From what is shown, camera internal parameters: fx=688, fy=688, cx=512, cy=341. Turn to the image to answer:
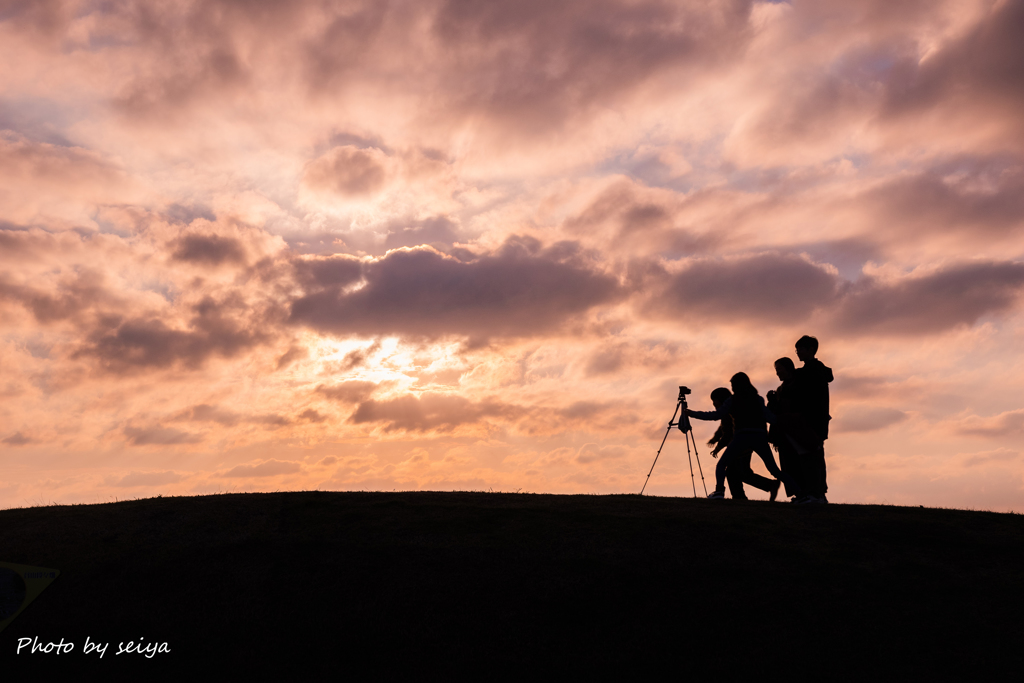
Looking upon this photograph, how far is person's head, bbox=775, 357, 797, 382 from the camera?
56.4 feet

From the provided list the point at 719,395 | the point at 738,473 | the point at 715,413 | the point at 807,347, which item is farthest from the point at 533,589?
the point at 807,347

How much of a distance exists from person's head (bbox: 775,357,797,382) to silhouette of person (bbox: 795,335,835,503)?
49 cm

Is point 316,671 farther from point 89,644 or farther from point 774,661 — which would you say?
point 774,661

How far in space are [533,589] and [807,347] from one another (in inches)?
362

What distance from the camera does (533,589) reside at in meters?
11.8

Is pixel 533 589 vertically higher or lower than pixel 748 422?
lower

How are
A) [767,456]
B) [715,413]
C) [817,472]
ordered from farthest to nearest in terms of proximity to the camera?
[715,413], [767,456], [817,472]

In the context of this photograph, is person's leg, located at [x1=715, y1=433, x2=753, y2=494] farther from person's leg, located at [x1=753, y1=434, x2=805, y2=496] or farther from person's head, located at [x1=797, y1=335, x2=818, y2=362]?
person's head, located at [x1=797, y1=335, x2=818, y2=362]

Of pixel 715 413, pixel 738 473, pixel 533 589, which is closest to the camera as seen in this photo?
pixel 533 589

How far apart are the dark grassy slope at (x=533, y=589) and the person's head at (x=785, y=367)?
3.37 metres

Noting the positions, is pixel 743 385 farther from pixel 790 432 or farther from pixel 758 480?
pixel 758 480

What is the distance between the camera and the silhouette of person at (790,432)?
16391 millimetres

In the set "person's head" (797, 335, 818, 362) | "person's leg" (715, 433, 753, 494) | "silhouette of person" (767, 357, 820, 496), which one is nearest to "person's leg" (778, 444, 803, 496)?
"silhouette of person" (767, 357, 820, 496)

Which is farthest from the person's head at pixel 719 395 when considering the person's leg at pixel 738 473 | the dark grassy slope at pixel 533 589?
the dark grassy slope at pixel 533 589
